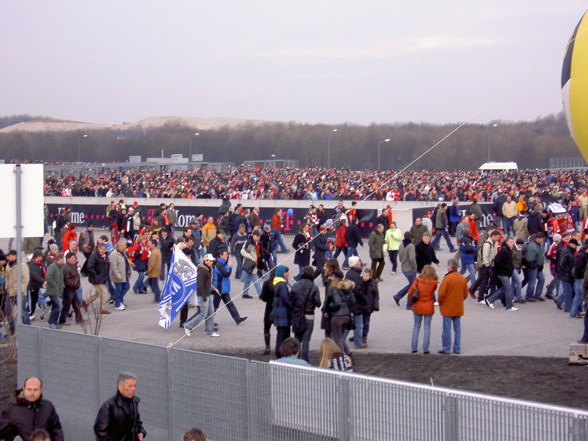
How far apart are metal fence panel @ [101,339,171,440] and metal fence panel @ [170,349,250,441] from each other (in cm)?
16

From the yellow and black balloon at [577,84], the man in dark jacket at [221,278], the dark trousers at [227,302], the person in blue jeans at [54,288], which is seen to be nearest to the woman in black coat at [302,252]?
the dark trousers at [227,302]

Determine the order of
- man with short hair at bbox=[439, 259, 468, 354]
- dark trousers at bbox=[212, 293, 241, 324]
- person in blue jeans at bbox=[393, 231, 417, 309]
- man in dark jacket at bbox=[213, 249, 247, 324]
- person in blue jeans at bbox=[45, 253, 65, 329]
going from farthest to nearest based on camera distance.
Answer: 1. person in blue jeans at bbox=[393, 231, 417, 309]
2. person in blue jeans at bbox=[45, 253, 65, 329]
3. dark trousers at bbox=[212, 293, 241, 324]
4. man in dark jacket at bbox=[213, 249, 247, 324]
5. man with short hair at bbox=[439, 259, 468, 354]

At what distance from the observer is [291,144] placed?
531 ft

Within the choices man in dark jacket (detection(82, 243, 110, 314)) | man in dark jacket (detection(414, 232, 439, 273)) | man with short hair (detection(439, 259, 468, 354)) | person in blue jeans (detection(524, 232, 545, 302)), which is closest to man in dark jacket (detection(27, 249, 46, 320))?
man in dark jacket (detection(82, 243, 110, 314))

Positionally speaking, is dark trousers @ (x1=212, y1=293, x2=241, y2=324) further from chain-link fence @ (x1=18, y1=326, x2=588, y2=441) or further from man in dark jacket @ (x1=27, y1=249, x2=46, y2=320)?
chain-link fence @ (x1=18, y1=326, x2=588, y2=441)

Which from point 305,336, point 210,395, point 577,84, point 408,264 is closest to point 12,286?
point 305,336

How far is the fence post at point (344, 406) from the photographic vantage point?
7621 millimetres

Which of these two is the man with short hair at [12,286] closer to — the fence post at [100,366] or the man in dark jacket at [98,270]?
the man in dark jacket at [98,270]

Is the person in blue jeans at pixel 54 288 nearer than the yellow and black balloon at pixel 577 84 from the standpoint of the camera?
No

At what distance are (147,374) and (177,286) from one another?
5.79 metres

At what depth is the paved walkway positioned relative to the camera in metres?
14.3

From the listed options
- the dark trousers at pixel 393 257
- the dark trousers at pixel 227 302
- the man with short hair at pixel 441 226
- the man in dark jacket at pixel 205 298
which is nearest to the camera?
the man in dark jacket at pixel 205 298

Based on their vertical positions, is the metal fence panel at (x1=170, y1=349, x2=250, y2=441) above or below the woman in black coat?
below

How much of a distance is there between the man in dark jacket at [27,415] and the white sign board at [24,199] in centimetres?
315
